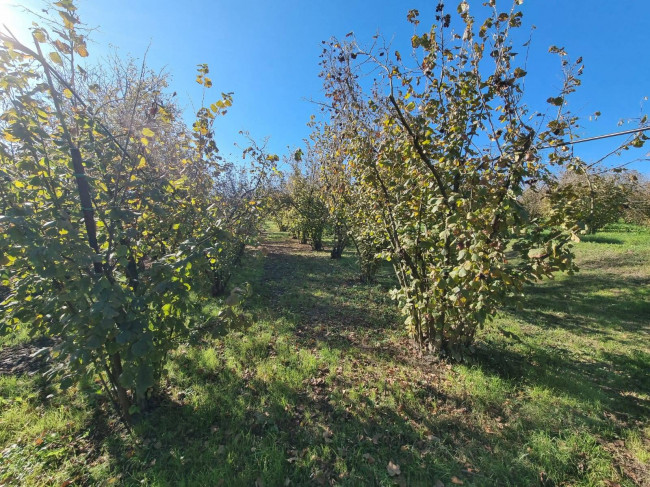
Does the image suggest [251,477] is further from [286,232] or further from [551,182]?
[286,232]

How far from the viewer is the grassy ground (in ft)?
8.09

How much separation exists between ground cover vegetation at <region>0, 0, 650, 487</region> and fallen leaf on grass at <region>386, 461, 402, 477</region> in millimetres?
29

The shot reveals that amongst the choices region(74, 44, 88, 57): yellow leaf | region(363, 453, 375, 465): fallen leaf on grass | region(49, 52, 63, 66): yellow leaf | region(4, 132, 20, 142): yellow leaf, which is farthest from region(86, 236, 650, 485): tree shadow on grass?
region(74, 44, 88, 57): yellow leaf

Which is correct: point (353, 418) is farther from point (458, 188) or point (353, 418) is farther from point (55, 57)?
point (55, 57)

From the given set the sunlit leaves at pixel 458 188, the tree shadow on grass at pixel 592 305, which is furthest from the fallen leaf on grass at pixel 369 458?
the tree shadow on grass at pixel 592 305

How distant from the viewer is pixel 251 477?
243 centimetres

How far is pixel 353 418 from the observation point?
10.2ft

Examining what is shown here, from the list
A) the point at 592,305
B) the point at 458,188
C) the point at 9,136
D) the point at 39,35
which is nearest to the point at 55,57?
the point at 39,35

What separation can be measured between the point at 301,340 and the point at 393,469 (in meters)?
2.53

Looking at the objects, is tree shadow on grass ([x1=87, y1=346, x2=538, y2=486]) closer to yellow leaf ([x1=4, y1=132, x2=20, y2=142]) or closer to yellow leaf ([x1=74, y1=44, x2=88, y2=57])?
yellow leaf ([x1=4, y1=132, x2=20, y2=142])

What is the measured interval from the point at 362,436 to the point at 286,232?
22.1 metres

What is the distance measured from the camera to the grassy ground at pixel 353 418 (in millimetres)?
2465

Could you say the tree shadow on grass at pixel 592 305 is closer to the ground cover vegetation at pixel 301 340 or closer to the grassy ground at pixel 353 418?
the grassy ground at pixel 353 418

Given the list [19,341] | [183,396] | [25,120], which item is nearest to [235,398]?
[183,396]
